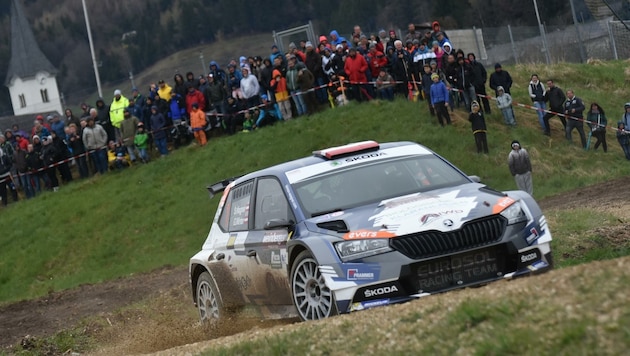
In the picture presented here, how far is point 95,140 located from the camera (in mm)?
30438

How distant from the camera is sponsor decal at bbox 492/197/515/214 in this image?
9133 mm

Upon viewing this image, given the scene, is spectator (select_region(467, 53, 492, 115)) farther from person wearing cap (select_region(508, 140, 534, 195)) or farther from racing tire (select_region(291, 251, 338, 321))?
racing tire (select_region(291, 251, 338, 321))

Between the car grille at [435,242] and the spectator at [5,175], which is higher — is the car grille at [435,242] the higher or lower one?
the lower one

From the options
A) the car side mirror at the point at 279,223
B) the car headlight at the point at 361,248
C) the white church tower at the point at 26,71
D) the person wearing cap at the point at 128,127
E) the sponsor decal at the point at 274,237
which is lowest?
the car headlight at the point at 361,248

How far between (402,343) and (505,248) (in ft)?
8.43

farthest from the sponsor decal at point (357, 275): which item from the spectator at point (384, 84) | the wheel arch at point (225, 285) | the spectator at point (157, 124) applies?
the spectator at point (157, 124)

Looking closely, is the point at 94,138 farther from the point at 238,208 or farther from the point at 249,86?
the point at 238,208

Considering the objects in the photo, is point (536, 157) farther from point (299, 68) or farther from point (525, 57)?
point (525, 57)

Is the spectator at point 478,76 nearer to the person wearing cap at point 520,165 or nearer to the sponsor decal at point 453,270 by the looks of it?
the person wearing cap at point 520,165

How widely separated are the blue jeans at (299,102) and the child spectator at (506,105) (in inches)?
207

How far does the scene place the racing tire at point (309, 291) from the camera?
913cm

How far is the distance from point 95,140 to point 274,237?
2114 cm

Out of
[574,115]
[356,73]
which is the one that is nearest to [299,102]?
[356,73]

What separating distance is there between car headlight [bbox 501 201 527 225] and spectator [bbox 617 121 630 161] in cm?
1856
